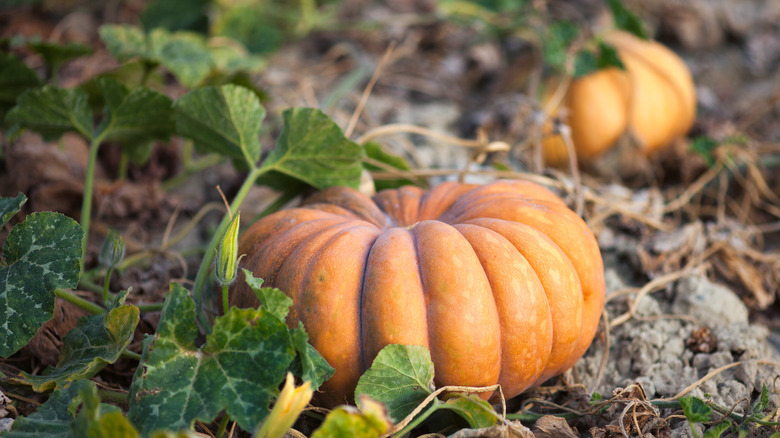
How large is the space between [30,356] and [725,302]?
2298 millimetres

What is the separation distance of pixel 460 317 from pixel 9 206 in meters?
1.21

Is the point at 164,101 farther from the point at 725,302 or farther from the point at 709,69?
the point at 709,69

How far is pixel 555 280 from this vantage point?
1690 millimetres

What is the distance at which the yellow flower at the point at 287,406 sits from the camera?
129cm

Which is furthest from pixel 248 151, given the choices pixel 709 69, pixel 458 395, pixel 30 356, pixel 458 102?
pixel 709 69

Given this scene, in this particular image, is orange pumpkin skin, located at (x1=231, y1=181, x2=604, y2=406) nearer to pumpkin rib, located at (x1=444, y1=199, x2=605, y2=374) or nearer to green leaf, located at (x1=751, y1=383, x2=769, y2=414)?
pumpkin rib, located at (x1=444, y1=199, x2=605, y2=374)

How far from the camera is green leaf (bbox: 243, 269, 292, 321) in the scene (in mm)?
1486

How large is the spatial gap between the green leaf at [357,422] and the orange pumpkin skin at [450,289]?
11.3 inches

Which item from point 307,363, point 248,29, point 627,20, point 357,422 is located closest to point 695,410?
point 357,422

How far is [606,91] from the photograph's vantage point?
10.8ft

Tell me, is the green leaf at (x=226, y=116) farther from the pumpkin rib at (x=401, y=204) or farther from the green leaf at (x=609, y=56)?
the green leaf at (x=609, y=56)

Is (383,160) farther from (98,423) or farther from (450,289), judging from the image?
(98,423)

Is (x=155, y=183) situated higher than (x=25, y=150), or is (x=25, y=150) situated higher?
(x=25, y=150)

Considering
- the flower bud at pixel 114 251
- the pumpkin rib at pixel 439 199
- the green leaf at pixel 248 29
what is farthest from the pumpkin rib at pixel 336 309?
the green leaf at pixel 248 29
